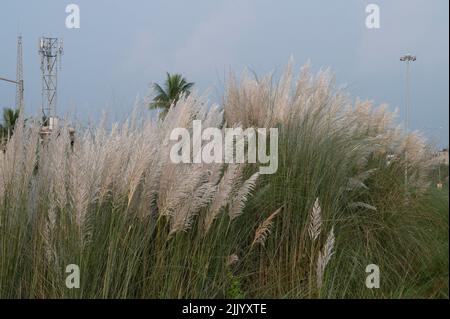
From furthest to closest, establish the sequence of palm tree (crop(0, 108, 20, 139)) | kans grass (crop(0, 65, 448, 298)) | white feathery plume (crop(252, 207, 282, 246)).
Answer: palm tree (crop(0, 108, 20, 139)) < white feathery plume (crop(252, 207, 282, 246)) < kans grass (crop(0, 65, 448, 298))

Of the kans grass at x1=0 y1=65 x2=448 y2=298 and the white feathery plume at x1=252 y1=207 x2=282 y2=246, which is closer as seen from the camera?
the kans grass at x1=0 y1=65 x2=448 y2=298

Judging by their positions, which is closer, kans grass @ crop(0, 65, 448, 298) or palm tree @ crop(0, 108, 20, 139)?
kans grass @ crop(0, 65, 448, 298)

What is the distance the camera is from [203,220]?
3252mm

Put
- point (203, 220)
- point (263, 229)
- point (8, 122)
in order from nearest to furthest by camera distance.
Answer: point (263, 229), point (203, 220), point (8, 122)

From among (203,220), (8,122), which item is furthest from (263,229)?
(8,122)

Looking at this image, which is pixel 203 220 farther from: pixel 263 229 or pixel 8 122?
pixel 8 122

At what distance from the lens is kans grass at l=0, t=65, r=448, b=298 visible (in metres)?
2.97

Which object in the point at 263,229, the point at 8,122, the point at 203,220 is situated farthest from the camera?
the point at 8,122

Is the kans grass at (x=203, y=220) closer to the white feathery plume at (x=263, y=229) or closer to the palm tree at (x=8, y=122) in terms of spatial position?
the white feathery plume at (x=263, y=229)

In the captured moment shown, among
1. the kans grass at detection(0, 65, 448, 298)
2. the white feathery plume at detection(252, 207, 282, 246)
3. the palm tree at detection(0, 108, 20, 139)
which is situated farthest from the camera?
the palm tree at detection(0, 108, 20, 139)

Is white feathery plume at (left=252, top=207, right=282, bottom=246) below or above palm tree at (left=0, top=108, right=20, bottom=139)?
below

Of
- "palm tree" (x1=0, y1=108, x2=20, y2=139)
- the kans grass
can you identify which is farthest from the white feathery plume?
"palm tree" (x1=0, y1=108, x2=20, y2=139)

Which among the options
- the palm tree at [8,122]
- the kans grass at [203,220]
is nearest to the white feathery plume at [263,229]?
the kans grass at [203,220]

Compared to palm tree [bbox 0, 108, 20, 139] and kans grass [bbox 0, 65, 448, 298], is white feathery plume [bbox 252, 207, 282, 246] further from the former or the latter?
palm tree [bbox 0, 108, 20, 139]
